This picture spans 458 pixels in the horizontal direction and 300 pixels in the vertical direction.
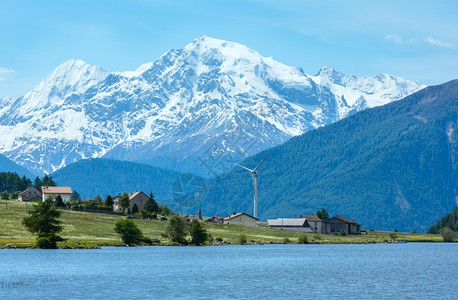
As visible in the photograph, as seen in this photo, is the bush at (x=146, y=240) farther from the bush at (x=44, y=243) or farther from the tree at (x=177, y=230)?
the bush at (x=44, y=243)

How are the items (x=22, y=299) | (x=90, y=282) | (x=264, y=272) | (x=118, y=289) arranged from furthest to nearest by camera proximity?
(x=264, y=272), (x=90, y=282), (x=118, y=289), (x=22, y=299)

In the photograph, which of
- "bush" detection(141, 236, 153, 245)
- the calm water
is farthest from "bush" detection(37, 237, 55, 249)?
"bush" detection(141, 236, 153, 245)

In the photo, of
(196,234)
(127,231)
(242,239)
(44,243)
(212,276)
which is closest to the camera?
(212,276)

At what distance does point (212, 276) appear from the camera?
317ft

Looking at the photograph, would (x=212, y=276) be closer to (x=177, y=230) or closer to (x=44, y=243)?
(x=44, y=243)

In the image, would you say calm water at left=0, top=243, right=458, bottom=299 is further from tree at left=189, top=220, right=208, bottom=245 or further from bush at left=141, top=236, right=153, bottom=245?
tree at left=189, top=220, right=208, bottom=245

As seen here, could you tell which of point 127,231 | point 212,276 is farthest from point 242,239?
point 212,276

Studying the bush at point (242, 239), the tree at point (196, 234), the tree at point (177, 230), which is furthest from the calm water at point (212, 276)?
the bush at point (242, 239)

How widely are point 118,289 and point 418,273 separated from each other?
147ft

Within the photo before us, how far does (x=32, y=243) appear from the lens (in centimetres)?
13950

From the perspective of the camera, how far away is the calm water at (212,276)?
7912 cm

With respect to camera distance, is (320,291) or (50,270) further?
(50,270)

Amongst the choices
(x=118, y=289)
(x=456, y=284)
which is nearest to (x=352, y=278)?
(x=456, y=284)

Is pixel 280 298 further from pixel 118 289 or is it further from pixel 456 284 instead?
pixel 456 284
